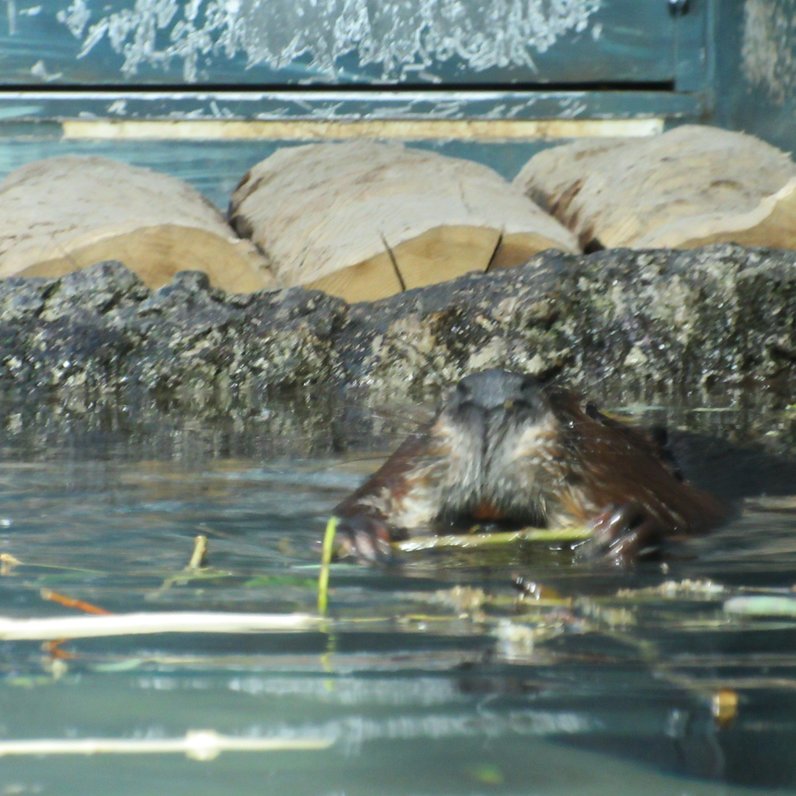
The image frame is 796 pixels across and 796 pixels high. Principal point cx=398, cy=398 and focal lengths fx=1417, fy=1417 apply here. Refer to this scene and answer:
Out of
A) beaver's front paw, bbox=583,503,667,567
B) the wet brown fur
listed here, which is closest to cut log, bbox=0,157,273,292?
the wet brown fur

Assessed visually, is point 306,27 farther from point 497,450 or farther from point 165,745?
point 165,745

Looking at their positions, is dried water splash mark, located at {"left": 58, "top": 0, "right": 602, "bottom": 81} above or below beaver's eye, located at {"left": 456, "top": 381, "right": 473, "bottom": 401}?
above

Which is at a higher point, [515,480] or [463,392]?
[463,392]

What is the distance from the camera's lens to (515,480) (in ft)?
8.89

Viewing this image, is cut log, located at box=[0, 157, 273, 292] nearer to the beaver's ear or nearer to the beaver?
the beaver's ear

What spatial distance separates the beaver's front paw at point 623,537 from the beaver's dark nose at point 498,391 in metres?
0.26

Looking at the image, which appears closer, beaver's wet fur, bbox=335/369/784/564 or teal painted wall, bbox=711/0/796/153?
beaver's wet fur, bbox=335/369/784/564

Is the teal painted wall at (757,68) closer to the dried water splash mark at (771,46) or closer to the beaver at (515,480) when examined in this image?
the dried water splash mark at (771,46)

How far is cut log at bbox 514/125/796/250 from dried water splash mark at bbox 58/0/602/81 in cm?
143

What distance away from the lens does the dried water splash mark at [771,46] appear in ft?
27.0

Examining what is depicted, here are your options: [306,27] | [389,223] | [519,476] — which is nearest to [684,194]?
[389,223]

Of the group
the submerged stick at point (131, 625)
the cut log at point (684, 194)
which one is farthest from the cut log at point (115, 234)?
the submerged stick at point (131, 625)

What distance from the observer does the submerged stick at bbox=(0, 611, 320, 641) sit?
1.81 meters

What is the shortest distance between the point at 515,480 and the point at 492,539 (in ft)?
0.40
